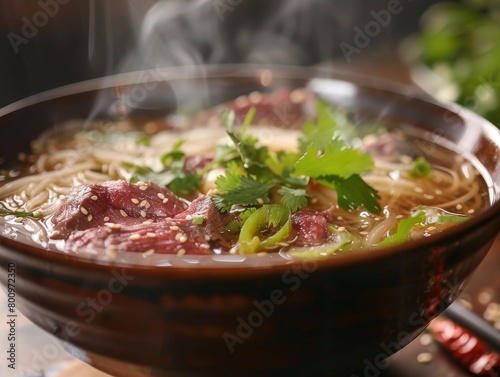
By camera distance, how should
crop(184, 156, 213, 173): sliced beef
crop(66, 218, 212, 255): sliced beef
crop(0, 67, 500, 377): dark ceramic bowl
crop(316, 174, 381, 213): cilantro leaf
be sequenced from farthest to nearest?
crop(184, 156, 213, 173): sliced beef, crop(316, 174, 381, 213): cilantro leaf, crop(66, 218, 212, 255): sliced beef, crop(0, 67, 500, 377): dark ceramic bowl

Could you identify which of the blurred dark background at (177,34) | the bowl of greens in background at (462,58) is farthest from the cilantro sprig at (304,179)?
the bowl of greens in background at (462,58)

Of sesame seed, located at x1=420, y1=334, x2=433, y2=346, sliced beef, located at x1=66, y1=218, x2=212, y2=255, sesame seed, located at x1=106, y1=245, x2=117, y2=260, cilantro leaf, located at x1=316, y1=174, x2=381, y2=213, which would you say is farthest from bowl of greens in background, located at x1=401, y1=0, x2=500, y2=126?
sesame seed, located at x1=106, y1=245, x2=117, y2=260

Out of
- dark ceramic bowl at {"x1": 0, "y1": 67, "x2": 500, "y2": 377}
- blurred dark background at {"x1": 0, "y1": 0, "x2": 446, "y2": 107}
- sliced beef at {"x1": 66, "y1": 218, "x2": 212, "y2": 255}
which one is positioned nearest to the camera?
dark ceramic bowl at {"x1": 0, "y1": 67, "x2": 500, "y2": 377}

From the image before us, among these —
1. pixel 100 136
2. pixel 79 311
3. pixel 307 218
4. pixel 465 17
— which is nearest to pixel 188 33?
pixel 100 136

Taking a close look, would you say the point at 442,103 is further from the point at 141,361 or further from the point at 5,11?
the point at 5,11

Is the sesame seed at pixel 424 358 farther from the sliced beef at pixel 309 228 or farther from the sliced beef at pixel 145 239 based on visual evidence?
the sliced beef at pixel 145 239

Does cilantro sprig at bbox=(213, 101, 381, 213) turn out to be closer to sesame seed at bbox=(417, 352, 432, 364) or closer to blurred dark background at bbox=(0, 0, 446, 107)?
sesame seed at bbox=(417, 352, 432, 364)
